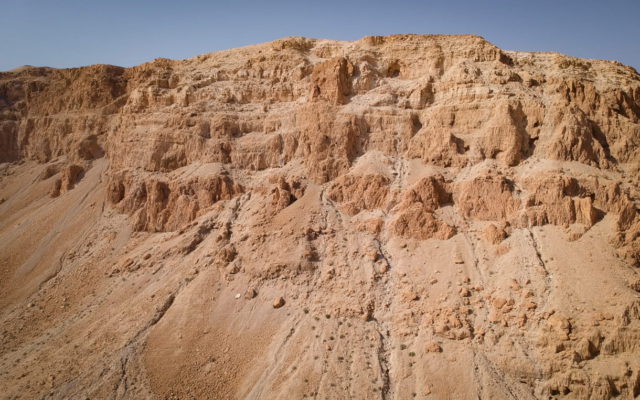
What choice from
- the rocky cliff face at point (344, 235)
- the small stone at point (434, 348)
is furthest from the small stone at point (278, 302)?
the small stone at point (434, 348)

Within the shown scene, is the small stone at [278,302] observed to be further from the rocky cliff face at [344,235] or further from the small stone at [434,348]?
the small stone at [434,348]

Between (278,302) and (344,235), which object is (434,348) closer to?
(278,302)

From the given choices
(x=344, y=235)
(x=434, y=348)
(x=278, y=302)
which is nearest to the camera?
(x=434, y=348)

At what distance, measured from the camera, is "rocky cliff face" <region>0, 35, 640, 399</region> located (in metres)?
22.1

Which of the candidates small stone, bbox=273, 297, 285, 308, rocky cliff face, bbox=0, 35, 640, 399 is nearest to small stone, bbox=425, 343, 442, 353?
rocky cliff face, bbox=0, 35, 640, 399

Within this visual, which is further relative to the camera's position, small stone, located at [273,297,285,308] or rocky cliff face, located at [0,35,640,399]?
small stone, located at [273,297,285,308]

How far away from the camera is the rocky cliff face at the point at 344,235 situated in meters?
22.1

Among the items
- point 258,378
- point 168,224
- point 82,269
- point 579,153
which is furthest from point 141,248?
point 579,153

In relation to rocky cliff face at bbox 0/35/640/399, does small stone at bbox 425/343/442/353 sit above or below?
below

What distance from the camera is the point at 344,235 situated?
29.4 m

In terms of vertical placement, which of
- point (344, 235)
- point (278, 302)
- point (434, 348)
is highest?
point (344, 235)

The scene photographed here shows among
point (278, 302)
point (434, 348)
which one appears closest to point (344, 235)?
point (278, 302)

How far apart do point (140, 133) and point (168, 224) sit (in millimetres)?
11216

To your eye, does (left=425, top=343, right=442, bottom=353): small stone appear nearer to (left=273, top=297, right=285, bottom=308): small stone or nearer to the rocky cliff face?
the rocky cliff face
